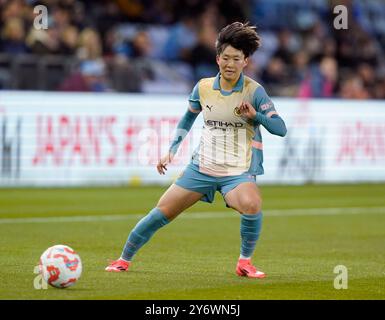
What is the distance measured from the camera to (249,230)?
10016 mm

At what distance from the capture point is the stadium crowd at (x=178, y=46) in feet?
69.6

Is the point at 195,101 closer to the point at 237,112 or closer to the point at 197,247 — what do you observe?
the point at 237,112

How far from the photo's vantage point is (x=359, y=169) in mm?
24297

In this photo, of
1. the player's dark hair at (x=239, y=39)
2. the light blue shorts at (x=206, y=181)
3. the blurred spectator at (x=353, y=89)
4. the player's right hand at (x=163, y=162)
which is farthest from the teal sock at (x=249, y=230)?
the blurred spectator at (x=353, y=89)

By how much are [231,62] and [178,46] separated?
574 inches

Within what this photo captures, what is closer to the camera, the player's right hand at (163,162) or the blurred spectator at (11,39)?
the player's right hand at (163,162)

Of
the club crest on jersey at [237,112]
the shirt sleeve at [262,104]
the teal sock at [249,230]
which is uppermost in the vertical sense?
the shirt sleeve at [262,104]

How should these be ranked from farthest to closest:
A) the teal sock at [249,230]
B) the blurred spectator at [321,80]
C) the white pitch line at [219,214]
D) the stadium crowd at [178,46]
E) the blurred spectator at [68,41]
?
the blurred spectator at [321,80] → the blurred spectator at [68,41] → the stadium crowd at [178,46] → the white pitch line at [219,214] → the teal sock at [249,230]

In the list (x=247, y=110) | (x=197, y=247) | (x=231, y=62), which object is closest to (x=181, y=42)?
(x=197, y=247)

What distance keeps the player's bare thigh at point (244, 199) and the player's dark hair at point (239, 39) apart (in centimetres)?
124

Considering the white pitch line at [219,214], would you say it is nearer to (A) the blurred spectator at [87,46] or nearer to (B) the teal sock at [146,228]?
(B) the teal sock at [146,228]

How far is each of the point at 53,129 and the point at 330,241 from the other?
27.3 ft
